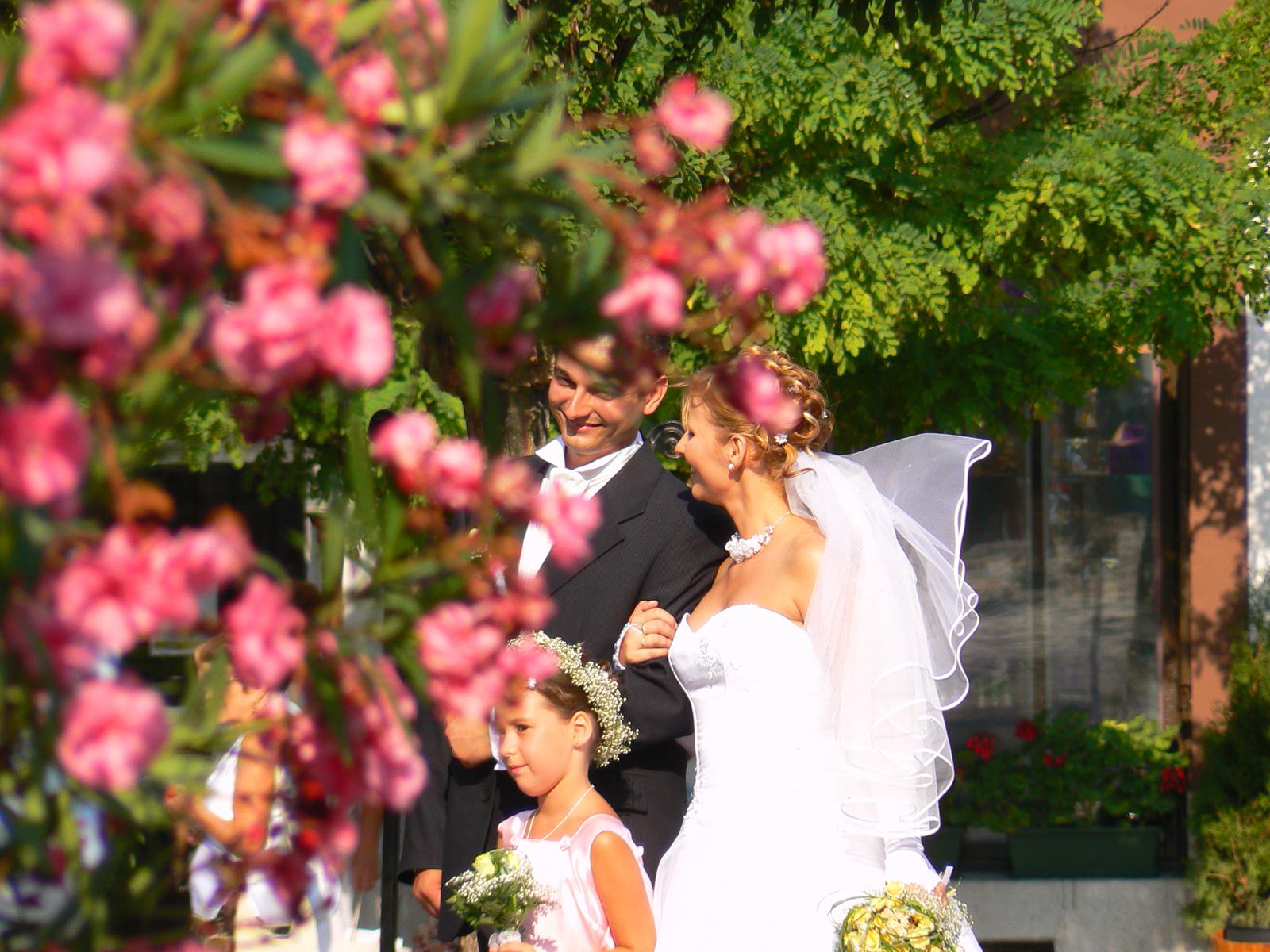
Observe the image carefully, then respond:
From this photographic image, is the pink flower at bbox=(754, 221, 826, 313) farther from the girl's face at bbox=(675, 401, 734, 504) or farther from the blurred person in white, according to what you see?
the girl's face at bbox=(675, 401, 734, 504)

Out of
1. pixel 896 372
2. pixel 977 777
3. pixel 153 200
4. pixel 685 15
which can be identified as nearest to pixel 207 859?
pixel 153 200

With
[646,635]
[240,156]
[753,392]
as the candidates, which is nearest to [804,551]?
[646,635]

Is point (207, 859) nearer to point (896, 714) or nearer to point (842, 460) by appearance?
point (896, 714)

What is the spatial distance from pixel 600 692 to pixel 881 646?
0.64m

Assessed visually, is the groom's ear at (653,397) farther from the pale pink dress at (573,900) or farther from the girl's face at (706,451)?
the pale pink dress at (573,900)

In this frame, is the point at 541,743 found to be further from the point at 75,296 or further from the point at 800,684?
the point at 75,296

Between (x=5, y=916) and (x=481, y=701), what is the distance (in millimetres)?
367

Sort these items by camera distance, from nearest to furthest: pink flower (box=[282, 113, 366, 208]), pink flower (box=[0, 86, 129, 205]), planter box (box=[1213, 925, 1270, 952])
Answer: pink flower (box=[0, 86, 129, 205]) < pink flower (box=[282, 113, 366, 208]) < planter box (box=[1213, 925, 1270, 952])

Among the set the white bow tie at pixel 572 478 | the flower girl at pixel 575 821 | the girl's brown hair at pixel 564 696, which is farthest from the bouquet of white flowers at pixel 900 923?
the white bow tie at pixel 572 478

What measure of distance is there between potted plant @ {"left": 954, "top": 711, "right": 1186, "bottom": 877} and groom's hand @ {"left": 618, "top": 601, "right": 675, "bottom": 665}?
172 inches

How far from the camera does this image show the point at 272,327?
29.7 inches

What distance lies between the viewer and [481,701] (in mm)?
907

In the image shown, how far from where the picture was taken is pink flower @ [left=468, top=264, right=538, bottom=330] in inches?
35.9

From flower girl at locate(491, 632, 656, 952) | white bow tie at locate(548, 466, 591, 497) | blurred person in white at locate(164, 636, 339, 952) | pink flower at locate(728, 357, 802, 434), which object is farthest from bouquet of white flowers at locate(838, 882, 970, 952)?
pink flower at locate(728, 357, 802, 434)
